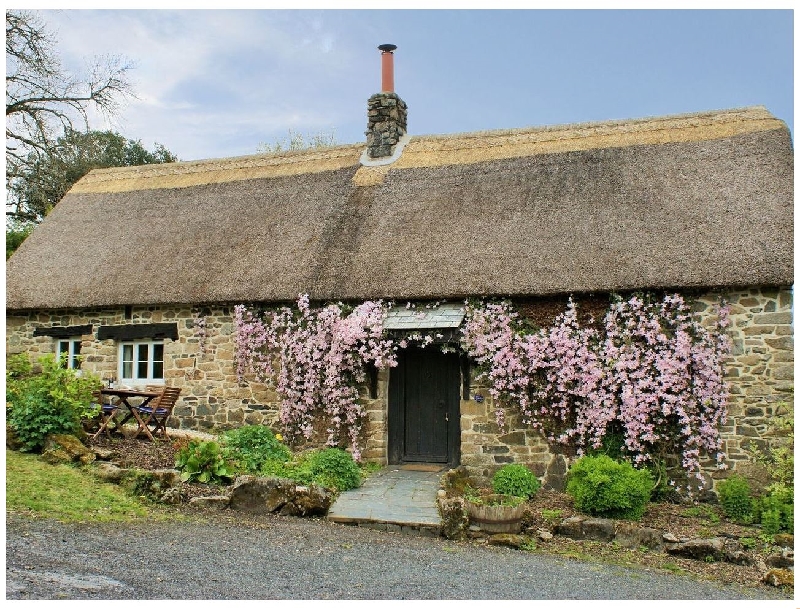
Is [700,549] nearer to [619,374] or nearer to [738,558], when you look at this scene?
[738,558]

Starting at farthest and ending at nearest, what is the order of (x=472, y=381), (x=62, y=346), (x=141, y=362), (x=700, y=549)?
(x=62, y=346) → (x=141, y=362) → (x=472, y=381) → (x=700, y=549)

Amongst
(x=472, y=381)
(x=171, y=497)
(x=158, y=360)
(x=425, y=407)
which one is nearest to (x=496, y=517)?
(x=472, y=381)

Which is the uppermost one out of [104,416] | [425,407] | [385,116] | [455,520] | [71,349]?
[385,116]

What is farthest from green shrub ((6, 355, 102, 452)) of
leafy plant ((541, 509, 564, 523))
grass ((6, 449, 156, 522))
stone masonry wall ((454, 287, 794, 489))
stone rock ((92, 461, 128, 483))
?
stone masonry wall ((454, 287, 794, 489))

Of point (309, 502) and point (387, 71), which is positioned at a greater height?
point (387, 71)

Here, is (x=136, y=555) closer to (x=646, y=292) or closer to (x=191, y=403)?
(x=191, y=403)

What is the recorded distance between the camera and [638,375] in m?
9.87

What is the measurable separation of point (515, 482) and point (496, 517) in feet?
4.48

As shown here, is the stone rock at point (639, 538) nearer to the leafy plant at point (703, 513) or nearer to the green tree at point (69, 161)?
the leafy plant at point (703, 513)

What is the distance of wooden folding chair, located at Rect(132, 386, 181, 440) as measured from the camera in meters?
10.5

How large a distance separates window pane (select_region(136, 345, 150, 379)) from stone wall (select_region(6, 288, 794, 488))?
17.0 inches

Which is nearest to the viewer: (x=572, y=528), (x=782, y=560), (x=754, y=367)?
(x=782, y=560)

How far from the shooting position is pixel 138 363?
12.9 meters

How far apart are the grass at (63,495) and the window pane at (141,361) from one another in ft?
11.4
